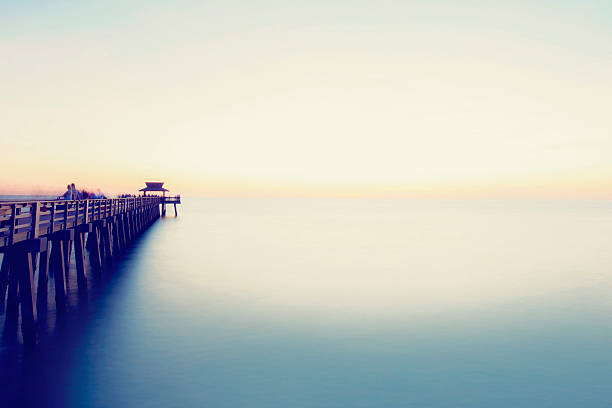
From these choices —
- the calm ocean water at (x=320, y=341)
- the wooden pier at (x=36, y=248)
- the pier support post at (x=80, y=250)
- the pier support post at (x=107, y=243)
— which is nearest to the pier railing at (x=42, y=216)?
the wooden pier at (x=36, y=248)

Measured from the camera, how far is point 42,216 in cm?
1582

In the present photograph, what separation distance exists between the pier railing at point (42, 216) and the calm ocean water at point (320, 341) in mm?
2806

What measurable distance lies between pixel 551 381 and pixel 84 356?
468 inches

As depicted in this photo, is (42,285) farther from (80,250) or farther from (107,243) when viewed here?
(107,243)

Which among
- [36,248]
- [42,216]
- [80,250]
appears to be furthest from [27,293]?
[80,250]

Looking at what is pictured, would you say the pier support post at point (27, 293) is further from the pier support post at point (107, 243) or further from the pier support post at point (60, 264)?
the pier support post at point (107, 243)

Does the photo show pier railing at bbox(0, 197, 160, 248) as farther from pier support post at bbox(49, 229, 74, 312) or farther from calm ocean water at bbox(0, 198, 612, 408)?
calm ocean water at bbox(0, 198, 612, 408)

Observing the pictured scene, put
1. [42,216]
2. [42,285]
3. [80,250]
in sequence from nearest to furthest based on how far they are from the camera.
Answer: [42,285] → [42,216] → [80,250]

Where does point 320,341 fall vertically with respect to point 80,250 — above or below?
below

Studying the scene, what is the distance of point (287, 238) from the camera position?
2052 inches

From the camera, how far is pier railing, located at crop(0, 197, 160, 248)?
11.4 m

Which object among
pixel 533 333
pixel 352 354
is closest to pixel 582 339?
pixel 533 333

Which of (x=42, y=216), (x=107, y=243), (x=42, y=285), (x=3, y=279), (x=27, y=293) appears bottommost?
(x=42, y=285)

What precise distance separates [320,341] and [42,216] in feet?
34.5
